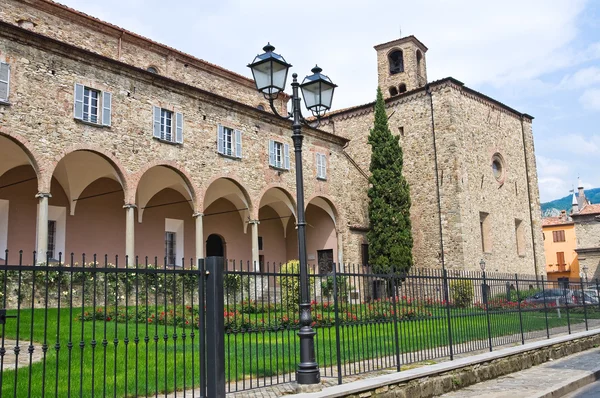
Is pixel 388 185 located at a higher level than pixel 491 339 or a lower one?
higher

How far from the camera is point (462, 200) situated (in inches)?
1048

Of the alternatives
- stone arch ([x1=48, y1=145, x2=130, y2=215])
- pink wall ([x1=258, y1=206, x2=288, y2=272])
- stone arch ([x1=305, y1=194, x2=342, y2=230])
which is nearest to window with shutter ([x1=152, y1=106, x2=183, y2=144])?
stone arch ([x1=48, y1=145, x2=130, y2=215])

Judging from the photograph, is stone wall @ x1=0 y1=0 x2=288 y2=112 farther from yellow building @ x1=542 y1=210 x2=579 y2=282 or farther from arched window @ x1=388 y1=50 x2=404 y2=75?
yellow building @ x1=542 y1=210 x2=579 y2=282

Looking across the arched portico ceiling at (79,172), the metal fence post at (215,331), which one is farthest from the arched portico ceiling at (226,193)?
the metal fence post at (215,331)

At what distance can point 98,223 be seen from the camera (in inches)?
819

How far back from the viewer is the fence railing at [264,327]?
5.68 meters

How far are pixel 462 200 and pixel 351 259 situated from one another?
6196 mm

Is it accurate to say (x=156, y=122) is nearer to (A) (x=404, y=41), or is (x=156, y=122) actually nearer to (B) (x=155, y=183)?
(B) (x=155, y=183)

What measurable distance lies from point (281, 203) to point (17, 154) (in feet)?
41.9

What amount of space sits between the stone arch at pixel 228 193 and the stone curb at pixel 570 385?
1446 cm

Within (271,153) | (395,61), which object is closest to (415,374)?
(271,153)

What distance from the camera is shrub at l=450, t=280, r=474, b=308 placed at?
9.34 metres

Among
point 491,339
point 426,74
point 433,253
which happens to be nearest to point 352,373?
point 491,339

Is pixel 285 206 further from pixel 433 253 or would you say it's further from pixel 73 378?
pixel 73 378
